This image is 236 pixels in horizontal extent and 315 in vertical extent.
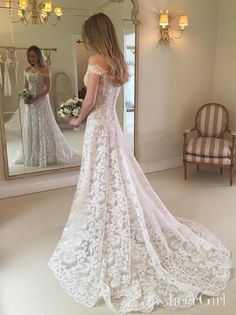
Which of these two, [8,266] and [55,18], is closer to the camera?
[8,266]

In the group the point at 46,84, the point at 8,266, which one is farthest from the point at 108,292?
the point at 46,84

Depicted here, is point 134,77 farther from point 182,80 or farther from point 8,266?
point 8,266

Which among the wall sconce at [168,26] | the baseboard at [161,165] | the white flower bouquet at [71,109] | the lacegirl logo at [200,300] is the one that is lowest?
the lacegirl logo at [200,300]

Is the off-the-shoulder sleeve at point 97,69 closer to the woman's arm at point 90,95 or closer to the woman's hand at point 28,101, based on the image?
the woman's arm at point 90,95

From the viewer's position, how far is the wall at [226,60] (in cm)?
408

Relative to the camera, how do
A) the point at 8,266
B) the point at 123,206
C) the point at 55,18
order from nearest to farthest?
the point at 123,206 < the point at 8,266 < the point at 55,18

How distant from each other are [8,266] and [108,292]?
0.85 metres

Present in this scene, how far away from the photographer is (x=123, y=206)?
2041mm

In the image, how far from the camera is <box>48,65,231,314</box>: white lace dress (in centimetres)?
186

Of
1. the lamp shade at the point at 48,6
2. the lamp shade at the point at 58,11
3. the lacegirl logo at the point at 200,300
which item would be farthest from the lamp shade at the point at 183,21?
the lacegirl logo at the point at 200,300

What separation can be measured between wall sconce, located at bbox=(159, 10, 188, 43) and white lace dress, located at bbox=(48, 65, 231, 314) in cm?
210

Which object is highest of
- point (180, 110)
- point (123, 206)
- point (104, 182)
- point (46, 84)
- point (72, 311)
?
point (46, 84)

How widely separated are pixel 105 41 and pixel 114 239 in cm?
131

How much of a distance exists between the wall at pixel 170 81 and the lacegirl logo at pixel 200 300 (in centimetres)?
225
